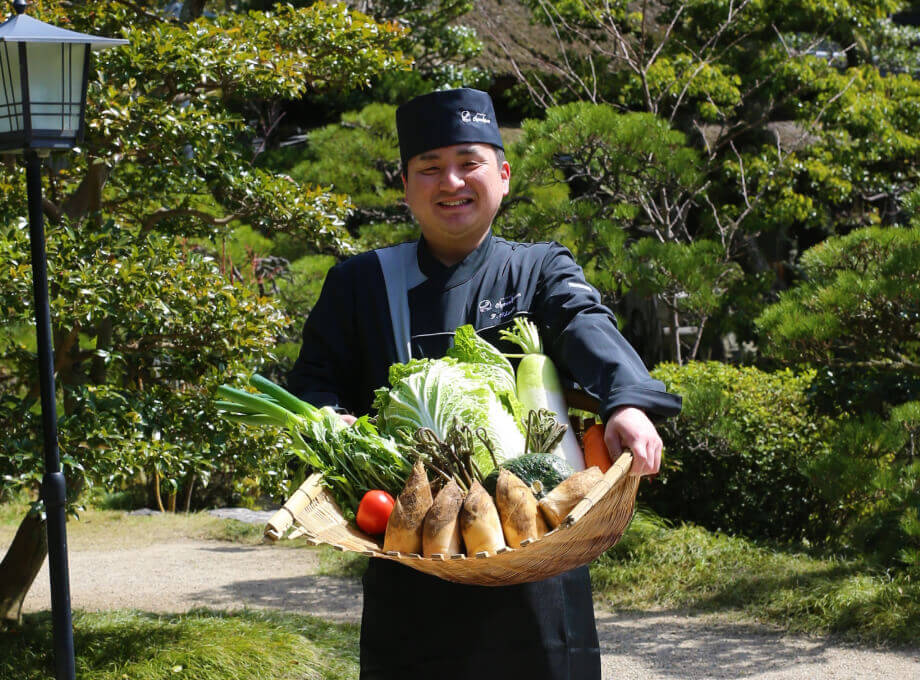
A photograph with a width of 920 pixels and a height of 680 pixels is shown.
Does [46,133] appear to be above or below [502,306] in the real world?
above

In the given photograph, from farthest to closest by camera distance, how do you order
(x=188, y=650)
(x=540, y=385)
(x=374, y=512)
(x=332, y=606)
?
(x=332, y=606), (x=188, y=650), (x=540, y=385), (x=374, y=512)

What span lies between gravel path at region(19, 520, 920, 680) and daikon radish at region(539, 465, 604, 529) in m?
3.68

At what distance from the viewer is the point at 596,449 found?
7.04 feet

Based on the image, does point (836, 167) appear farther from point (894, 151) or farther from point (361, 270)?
point (361, 270)

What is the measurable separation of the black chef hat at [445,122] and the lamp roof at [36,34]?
1834 millimetres

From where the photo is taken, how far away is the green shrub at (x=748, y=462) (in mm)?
7332

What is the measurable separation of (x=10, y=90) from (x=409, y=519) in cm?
291

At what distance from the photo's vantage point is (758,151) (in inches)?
392

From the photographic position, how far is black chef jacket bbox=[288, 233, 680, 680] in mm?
2213

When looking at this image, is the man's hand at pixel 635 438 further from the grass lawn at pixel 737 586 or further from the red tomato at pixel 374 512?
the grass lawn at pixel 737 586

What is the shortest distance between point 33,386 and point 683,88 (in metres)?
5.55

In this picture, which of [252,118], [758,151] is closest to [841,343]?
[758,151]

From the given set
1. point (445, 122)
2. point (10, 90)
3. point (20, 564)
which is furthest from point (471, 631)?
point (20, 564)

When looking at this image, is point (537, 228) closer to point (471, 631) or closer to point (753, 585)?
point (753, 585)
